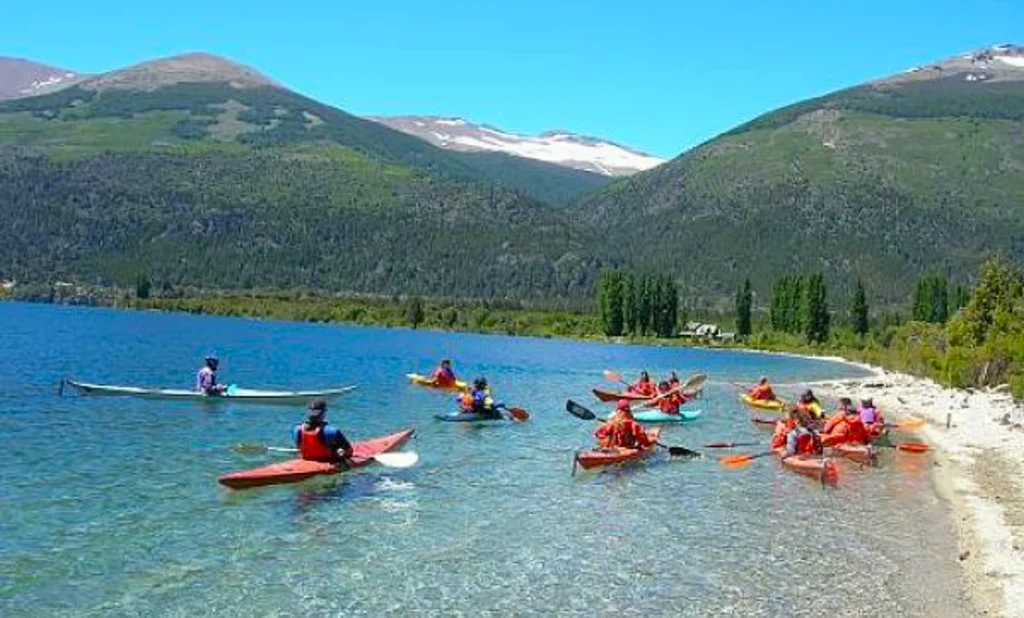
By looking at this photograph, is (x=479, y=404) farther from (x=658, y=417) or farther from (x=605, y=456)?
(x=605, y=456)

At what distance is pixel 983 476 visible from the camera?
3722cm

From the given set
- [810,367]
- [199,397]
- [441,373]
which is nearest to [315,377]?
[441,373]

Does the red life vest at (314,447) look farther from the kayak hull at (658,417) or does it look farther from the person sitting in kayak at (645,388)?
the person sitting in kayak at (645,388)

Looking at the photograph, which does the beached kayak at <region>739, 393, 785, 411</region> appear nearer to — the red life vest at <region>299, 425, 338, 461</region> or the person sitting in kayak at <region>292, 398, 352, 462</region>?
the person sitting in kayak at <region>292, 398, 352, 462</region>

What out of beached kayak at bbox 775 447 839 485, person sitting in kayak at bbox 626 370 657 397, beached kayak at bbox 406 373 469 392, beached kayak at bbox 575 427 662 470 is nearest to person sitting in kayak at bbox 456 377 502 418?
beached kayak at bbox 575 427 662 470

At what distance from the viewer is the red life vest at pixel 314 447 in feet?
99.1

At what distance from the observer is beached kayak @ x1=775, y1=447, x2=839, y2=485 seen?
35.1m

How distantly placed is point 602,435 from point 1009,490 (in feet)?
43.5

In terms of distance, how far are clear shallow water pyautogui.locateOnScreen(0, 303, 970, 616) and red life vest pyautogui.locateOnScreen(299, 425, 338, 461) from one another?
2.96 feet

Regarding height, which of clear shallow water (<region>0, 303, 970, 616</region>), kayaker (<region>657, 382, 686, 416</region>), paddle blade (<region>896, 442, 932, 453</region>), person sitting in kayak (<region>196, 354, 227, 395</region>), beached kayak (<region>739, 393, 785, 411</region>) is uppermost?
person sitting in kayak (<region>196, 354, 227, 395</region>)

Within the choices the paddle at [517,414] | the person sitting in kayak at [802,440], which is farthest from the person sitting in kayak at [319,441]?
the paddle at [517,414]

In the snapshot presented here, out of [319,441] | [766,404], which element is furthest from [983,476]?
[766,404]

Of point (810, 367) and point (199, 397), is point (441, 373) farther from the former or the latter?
point (810, 367)

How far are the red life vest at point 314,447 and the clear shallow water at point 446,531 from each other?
0.90 metres
